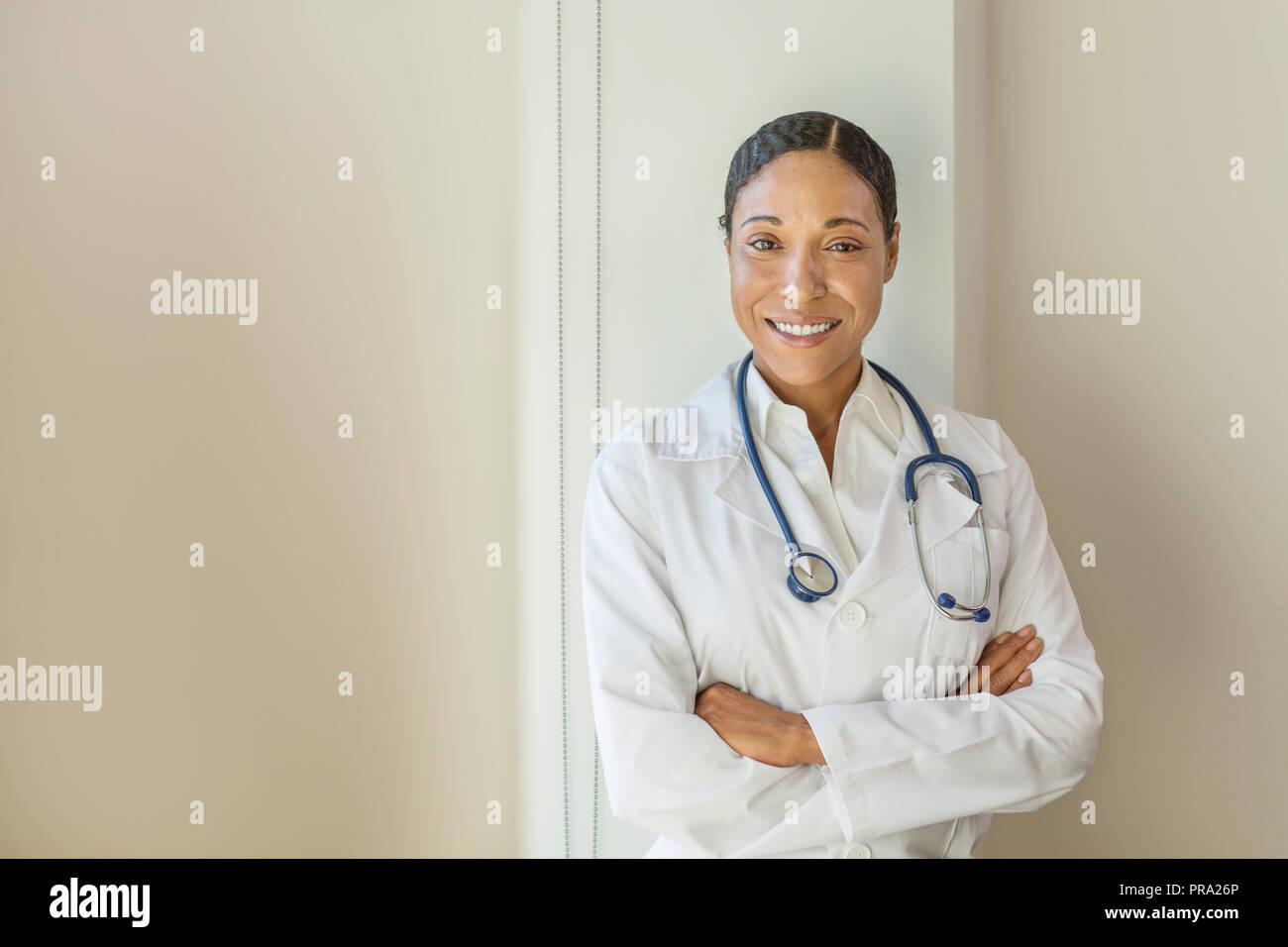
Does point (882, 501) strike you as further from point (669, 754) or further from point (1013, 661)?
point (669, 754)

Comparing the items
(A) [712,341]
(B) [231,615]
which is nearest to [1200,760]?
(A) [712,341]

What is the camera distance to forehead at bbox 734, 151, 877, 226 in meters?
1.57

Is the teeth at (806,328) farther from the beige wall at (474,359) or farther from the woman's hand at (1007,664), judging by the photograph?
the woman's hand at (1007,664)

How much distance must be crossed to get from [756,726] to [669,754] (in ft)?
0.41

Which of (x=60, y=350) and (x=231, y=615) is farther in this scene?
(x=231, y=615)

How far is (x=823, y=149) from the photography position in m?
1.58

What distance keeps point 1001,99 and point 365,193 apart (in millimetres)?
1229

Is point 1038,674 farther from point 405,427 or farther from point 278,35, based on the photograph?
point 278,35

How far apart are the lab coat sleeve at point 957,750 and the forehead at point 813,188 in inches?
27.7

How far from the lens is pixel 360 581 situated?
2100mm

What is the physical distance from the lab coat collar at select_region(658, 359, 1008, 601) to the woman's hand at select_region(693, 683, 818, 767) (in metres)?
0.19

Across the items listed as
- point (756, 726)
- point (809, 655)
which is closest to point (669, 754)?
point (756, 726)

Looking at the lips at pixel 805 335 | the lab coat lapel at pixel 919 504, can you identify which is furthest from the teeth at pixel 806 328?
the lab coat lapel at pixel 919 504

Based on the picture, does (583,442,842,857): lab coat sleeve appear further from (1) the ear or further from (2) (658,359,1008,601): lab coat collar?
(1) the ear
